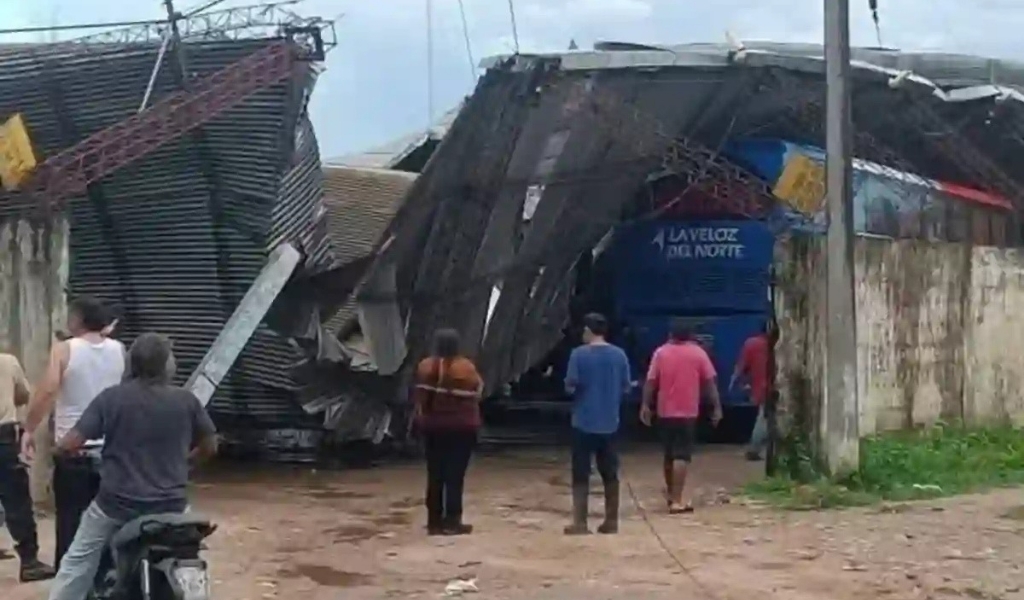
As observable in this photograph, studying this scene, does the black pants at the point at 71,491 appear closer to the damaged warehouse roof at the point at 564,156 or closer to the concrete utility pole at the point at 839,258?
the concrete utility pole at the point at 839,258

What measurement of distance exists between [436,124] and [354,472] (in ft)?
27.9

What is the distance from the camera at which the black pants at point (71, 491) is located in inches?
359

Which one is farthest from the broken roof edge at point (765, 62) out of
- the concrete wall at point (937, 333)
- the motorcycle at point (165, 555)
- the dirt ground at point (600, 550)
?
the motorcycle at point (165, 555)

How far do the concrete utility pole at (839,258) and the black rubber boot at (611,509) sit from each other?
2523mm

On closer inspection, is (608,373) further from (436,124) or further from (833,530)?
(436,124)

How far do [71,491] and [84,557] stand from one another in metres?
1.62

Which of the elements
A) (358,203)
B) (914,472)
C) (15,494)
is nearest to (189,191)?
(358,203)

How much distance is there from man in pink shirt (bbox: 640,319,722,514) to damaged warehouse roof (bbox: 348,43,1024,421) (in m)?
3.17

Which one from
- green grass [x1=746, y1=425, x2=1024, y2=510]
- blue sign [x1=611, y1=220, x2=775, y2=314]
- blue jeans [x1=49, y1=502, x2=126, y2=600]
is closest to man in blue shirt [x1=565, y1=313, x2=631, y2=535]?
green grass [x1=746, y1=425, x2=1024, y2=510]

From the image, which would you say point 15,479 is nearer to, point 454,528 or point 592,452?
point 454,528

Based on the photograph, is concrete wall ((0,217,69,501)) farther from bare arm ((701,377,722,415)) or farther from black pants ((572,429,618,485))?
bare arm ((701,377,722,415))

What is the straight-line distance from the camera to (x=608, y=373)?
12.8 meters

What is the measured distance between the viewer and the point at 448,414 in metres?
12.6

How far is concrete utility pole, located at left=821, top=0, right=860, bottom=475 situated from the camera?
14.4 m
